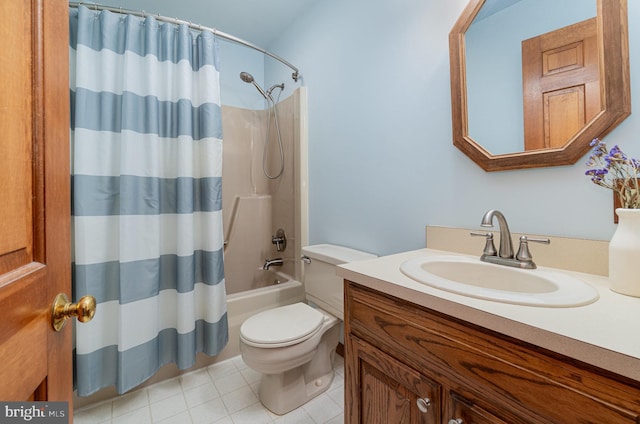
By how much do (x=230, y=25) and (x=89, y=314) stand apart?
2.41 meters

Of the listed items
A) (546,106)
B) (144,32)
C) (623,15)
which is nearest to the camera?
(623,15)

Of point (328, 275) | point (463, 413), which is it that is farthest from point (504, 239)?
point (328, 275)

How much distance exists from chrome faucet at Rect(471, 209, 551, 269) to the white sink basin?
2 cm

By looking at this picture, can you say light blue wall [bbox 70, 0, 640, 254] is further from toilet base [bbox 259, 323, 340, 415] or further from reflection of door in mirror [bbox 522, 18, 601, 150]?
toilet base [bbox 259, 323, 340, 415]

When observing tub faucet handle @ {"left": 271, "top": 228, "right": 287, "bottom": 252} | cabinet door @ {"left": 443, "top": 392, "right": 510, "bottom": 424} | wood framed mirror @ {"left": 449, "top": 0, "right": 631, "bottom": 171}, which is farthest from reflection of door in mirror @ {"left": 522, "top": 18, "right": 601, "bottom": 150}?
tub faucet handle @ {"left": 271, "top": 228, "right": 287, "bottom": 252}

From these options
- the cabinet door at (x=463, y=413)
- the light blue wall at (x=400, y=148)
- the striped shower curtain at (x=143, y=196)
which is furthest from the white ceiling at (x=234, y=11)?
the cabinet door at (x=463, y=413)

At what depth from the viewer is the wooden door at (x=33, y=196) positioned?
0.37 m

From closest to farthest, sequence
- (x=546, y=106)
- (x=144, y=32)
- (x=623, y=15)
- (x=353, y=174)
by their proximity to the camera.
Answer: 1. (x=623, y=15)
2. (x=546, y=106)
3. (x=144, y=32)
4. (x=353, y=174)

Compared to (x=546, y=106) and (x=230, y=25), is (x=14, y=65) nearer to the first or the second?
(x=546, y=106)

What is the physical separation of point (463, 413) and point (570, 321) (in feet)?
1.05

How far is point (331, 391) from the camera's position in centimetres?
148

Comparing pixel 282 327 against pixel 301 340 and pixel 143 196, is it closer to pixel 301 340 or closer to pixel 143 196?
pixel 301 340

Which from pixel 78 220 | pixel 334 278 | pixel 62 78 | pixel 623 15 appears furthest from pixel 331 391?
pixel 623 15

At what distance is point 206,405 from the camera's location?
1.36 m
